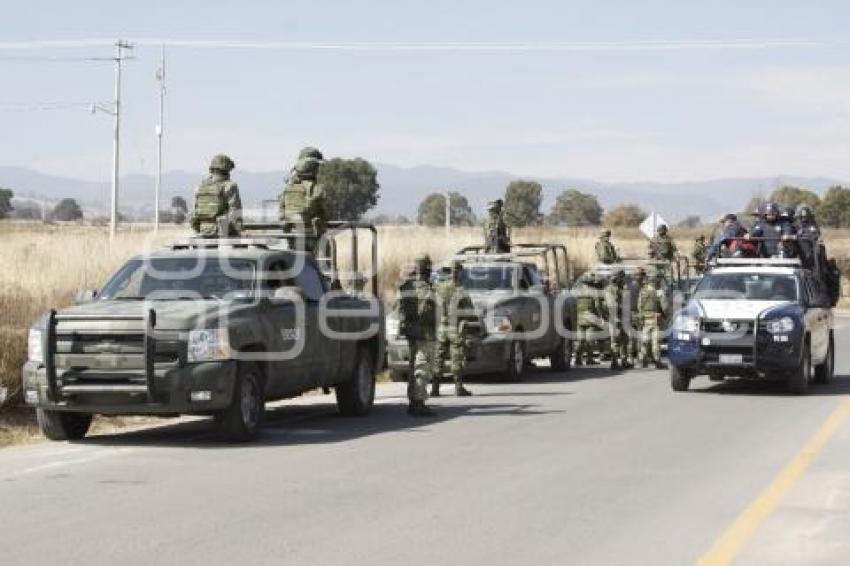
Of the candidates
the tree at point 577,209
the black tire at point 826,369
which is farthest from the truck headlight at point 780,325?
the tree at point 577,209

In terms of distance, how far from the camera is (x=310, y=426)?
15.8 m

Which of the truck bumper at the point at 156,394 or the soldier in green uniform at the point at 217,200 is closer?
the truck bumper at the point at 156,394

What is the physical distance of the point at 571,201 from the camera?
158 m

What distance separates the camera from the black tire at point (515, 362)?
22.0m

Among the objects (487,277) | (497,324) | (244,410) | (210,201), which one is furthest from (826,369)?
(244,410)

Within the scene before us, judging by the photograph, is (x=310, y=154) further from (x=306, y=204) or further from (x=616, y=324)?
(x=616, y=324)

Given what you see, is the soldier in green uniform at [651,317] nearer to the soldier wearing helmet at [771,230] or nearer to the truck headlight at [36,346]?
the soldier wearing helmet at [771,230]

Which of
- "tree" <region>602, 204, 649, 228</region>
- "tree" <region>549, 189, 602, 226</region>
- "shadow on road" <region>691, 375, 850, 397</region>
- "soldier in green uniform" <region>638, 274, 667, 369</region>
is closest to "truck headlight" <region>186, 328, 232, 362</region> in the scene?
"shadow on road" <region>691, 375, 850, 397</region>

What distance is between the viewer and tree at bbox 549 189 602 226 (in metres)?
155

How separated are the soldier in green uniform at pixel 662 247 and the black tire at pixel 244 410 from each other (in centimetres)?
Result: 2027

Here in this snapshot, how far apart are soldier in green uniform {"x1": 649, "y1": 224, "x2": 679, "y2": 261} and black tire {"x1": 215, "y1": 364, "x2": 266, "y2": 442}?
2027 centimetres

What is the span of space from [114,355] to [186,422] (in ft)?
10.1

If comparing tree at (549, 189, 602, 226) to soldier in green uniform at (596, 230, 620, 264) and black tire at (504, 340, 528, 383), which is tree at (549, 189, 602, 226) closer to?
soldier in green uniform at (596, 230, 620, 264)

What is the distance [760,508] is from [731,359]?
954 centimetres
